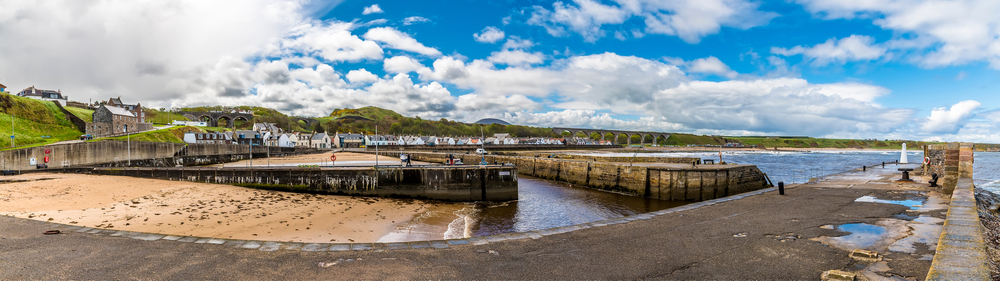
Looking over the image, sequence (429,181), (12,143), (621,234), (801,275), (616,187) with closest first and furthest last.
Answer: (801,275) < (621,234) < (429,181) < (616,187) < (12,143)

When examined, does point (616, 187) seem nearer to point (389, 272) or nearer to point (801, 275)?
point (801, 275)

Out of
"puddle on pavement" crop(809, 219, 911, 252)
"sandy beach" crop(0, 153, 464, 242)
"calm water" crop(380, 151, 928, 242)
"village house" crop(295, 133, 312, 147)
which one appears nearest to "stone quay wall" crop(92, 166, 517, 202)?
"sandy beach" crop(0, 153, 464, 242)

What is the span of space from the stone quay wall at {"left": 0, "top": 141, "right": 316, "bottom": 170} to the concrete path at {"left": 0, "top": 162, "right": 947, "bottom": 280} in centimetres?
2426

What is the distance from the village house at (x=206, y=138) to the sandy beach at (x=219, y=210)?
58546mm

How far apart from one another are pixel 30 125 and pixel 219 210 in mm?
53671

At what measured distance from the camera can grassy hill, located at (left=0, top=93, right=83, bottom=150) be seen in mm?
36562

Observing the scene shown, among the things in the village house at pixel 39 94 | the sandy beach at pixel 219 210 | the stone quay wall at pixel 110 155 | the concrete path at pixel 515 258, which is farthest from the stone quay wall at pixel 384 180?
the village house at pixel 39 94

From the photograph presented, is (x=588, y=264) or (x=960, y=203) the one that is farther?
(x=960, y=203)

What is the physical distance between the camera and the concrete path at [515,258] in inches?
228

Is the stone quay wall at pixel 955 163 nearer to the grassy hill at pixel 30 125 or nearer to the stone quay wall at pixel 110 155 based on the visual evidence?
the stone quay wall at pixel 110 155

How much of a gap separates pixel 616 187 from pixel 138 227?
75.2ft

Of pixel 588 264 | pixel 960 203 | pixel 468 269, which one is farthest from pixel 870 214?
pixel 468 269

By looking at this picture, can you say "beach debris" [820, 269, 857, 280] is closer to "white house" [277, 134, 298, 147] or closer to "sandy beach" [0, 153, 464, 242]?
"sandy beach" [0, 153, 464, 242]

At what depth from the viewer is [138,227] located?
1044 cm
